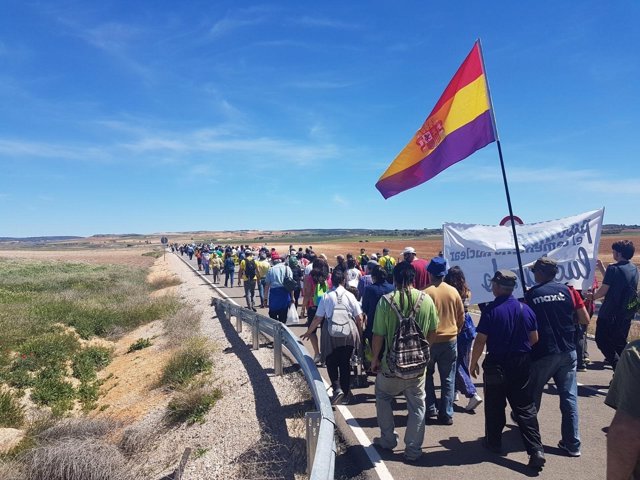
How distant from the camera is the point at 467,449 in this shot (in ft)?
15.8

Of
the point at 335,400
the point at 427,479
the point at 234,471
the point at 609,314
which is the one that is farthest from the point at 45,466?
the point at 609,314

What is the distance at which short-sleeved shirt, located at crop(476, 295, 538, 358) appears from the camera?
4.47 m

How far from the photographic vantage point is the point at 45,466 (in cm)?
526

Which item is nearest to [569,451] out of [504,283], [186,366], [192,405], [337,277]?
[504,283]

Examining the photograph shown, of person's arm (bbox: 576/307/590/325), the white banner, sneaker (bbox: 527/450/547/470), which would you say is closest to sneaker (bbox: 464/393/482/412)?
sneaker (bbox: 527/450/547/470)

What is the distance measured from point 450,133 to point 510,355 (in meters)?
3.14

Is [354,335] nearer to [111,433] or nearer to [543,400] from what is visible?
[543,400]

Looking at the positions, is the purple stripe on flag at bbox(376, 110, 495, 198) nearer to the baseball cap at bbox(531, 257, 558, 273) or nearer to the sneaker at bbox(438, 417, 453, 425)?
the baseball cap at bbox(531, 257, 558, 273)

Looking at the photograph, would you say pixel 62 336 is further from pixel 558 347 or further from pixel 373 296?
pixel 558 347

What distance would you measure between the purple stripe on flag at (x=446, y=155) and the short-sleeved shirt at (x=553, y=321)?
2.01 m

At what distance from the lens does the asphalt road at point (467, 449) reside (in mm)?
4328

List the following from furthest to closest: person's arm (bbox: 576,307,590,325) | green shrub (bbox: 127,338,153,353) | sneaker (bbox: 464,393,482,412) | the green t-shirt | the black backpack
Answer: the black backpack → green shrub (bbox: 127,338,153,353) → sneaker (bbox: 464,393,482,412) → person's arm (bbox: 576,307,590,325) → the green t-shirt

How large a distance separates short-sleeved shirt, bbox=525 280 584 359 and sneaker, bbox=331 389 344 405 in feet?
7.66

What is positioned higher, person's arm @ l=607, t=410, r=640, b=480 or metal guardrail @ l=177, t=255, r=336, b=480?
person's arm @ l=607, t=410, r=640, b=480
